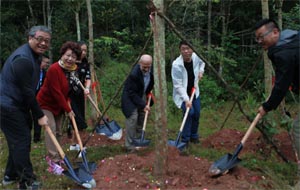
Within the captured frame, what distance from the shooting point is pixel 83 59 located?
6.97 metres

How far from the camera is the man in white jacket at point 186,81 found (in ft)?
19.1

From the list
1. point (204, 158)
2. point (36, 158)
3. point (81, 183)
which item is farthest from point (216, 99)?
point (81, 183)

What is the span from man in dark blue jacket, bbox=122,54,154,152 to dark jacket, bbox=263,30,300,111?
6.76 feet

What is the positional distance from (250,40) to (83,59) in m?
11.2

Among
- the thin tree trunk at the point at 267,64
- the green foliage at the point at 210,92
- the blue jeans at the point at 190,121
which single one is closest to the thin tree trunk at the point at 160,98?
the blue jeans at the point at 190,121

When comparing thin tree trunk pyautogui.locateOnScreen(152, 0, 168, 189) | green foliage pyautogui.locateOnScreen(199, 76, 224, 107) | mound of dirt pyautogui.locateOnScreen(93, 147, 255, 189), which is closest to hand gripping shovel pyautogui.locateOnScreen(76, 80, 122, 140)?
mound of dirt pyautogui.locateOnScreen(93, 147, 255, 189)

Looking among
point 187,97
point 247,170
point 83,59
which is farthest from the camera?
point 83,59

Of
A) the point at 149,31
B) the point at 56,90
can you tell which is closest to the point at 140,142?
the point at 56,90

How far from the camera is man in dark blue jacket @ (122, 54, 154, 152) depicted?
5.46m

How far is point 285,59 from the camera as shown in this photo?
376cm

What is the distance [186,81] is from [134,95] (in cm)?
100

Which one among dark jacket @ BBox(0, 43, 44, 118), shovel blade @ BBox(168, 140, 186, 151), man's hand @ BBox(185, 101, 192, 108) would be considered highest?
dark jacket @ BBox(0, 43, 44, 118)

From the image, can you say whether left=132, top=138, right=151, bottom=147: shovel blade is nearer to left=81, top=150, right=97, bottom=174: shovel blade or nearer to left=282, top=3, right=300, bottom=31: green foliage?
left=81, top=150, right=97, bottom=174: shovel blade

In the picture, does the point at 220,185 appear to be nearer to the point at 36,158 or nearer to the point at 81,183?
the point at 81,183
